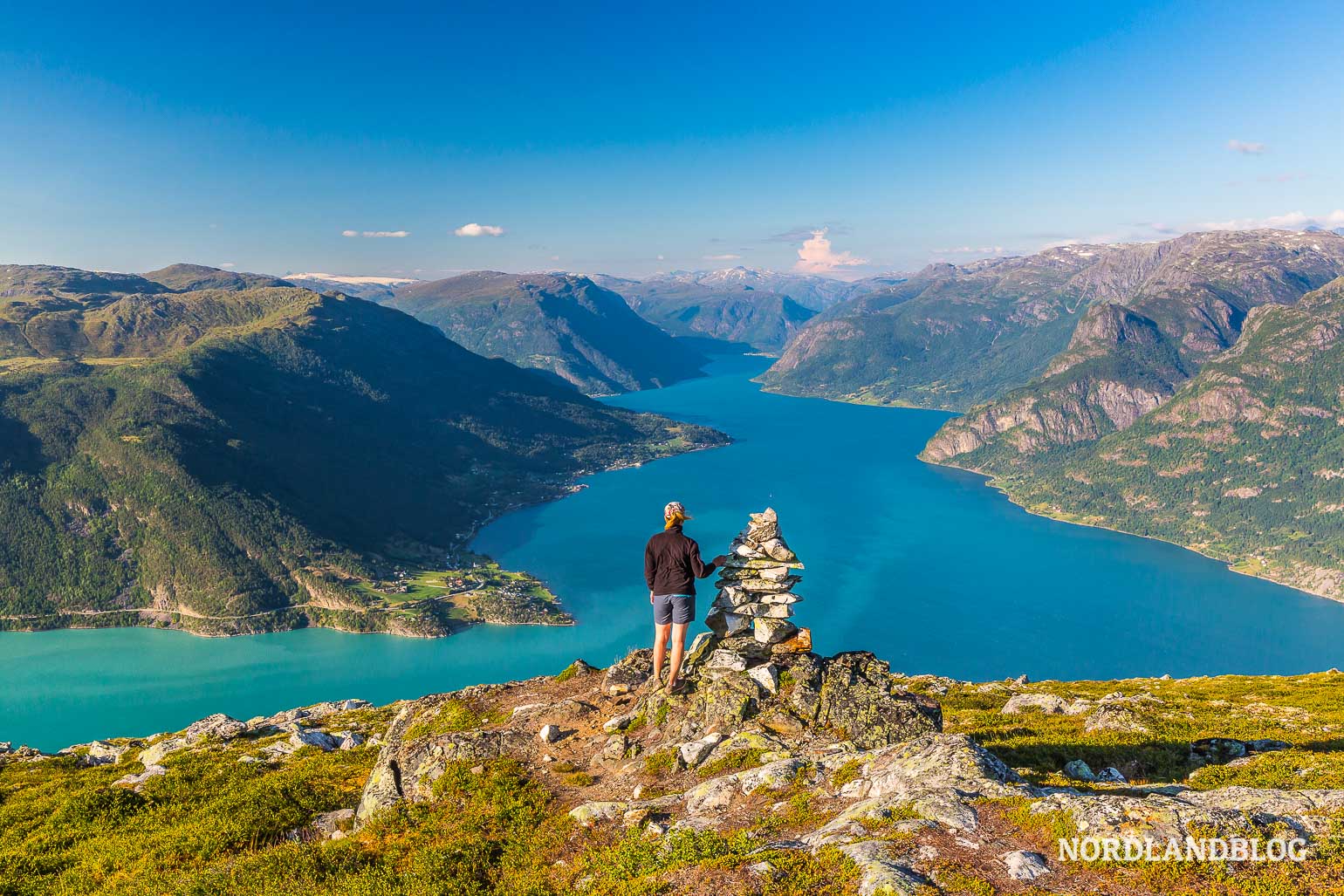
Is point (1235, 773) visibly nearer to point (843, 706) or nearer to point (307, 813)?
point (843, 706)

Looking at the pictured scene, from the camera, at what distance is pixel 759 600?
83.3ft

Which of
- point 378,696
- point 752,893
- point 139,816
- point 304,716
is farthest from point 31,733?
point 752,893

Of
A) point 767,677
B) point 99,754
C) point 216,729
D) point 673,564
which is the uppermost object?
point 673,564

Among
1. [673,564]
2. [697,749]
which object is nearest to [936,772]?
[697,749]

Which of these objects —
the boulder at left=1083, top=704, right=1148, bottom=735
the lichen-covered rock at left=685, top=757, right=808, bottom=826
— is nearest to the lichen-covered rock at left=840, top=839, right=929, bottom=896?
the lichen-covered rock at left=685, top=757, right=808, bottom=826

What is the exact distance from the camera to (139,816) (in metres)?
22.1

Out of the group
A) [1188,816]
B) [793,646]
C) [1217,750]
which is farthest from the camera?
[1217,750]

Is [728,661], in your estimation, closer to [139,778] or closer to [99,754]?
[139,778]

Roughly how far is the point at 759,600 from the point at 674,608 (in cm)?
444

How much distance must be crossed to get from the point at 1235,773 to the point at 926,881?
16585mm

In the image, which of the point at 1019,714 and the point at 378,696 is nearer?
the point at 1019,714

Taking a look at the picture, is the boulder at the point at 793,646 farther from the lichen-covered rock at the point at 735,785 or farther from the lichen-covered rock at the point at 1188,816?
the lichen-covered rock at the point at 1188,816

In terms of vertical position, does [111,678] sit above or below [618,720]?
below

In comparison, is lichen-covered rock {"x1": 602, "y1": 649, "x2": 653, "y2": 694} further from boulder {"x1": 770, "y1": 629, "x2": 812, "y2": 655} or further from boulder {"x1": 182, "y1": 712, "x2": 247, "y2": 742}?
boulder {"x1": 182, "y1": 712, "x2": 247, "y2": 742}
